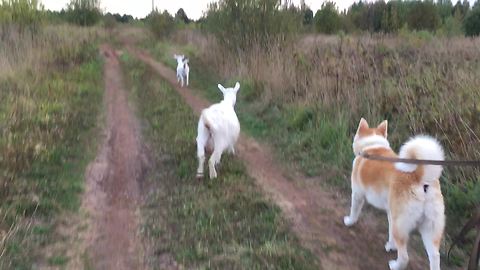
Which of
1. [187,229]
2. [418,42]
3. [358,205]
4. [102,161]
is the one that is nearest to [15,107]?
[102,161]

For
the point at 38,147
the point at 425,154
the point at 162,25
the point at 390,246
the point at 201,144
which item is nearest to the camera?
the point at 425,154

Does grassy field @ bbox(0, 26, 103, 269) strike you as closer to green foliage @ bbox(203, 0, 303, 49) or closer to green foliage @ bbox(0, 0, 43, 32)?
green foliage @ bbox(0, 0, 43, 32)

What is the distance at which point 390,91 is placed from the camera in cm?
816

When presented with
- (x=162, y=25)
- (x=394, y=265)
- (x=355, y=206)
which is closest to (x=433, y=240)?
(x=394, y=265)

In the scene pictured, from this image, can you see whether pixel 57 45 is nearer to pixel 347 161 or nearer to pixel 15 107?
pixel 15 107

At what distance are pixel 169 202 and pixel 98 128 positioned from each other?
4519 mm

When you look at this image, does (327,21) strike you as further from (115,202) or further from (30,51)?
(115,202)

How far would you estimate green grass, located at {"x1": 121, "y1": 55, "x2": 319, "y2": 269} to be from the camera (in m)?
4.50

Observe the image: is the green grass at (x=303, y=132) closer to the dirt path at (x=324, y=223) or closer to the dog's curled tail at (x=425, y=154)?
the dirt path at (x=324, y=223)

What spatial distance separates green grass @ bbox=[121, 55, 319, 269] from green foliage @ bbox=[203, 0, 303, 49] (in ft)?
25.7

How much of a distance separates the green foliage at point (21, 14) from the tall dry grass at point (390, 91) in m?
9.53

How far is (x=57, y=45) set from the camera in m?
19.8

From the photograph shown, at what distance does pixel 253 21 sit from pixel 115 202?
11.1 metres

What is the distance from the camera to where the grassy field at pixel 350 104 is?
20.7 feet
